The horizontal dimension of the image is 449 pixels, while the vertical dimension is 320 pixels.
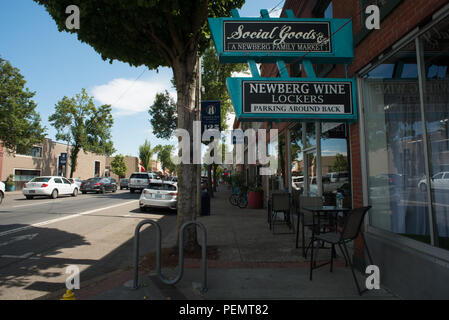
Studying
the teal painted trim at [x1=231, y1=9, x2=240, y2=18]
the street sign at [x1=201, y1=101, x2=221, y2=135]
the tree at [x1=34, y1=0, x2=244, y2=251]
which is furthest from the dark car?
the teal painted trim at [x1=231, y1=9, x2=240, y2=18]

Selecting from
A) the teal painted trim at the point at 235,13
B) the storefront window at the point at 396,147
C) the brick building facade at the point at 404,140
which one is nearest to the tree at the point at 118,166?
the teal painted trim at the point at 235,13

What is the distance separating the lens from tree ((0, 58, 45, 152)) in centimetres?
2361

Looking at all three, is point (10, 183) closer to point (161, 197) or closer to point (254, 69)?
point (161, 197)

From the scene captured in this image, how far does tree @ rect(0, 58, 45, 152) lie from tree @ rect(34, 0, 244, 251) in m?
23.4

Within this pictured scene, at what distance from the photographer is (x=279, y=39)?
5020mm

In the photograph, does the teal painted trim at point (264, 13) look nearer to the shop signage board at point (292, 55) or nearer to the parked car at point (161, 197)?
the shop signage board at point (292, 55)

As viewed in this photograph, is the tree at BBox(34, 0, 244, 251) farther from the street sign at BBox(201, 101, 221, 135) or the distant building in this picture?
the distant building

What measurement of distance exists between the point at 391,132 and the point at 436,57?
1188 mm

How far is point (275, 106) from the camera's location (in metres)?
4.56

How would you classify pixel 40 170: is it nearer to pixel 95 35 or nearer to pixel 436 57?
pixel 95 35

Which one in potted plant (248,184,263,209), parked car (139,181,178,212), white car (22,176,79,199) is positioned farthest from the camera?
white car (22,176,79,199)

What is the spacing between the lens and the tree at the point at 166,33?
5109 millimetres

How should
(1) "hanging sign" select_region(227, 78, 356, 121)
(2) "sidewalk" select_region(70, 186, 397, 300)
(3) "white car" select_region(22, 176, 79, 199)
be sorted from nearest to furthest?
(2) "sidewalk" select_region(70, 186, 397, 300) → (1) "hanging sign" select_region(227, 78, 356, 121) → (3) "white car" select_region(22, 176, 79, 199)
